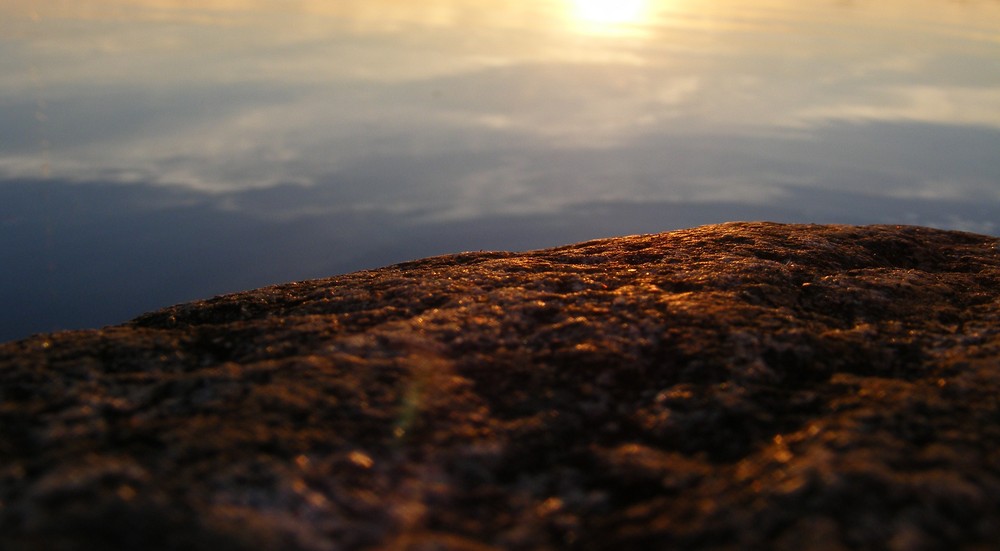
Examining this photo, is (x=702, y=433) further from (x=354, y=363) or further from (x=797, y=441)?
(x=354, y=363)

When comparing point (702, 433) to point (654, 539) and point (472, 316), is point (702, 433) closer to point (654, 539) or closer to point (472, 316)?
point (654, 539)

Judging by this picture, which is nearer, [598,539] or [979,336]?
[598,539]

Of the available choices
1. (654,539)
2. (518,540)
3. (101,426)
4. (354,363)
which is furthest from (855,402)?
(101,426)

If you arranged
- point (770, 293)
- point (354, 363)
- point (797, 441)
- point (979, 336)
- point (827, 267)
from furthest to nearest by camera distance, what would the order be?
1. point (827, 267)
2. point (770, 293)
3. point (979, 336)
4. point (354, 363)
5. point (797, 441)

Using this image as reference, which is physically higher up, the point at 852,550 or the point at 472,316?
the point at 472,316

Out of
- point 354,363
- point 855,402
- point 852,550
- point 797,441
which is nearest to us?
point 852,550

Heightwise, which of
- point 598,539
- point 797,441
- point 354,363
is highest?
point 354,363

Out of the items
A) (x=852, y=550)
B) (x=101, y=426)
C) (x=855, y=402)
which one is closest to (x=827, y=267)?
(x=855, y=402)
